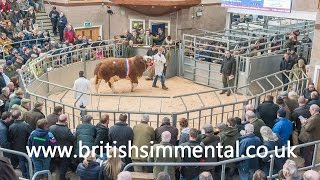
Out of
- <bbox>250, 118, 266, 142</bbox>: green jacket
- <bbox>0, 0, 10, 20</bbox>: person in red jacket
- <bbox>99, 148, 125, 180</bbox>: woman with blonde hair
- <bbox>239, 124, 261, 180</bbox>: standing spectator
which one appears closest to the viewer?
<bbox>99, 148, 125, 180</bbox>: woman with blonde hair

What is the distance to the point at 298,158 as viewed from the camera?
9234 mm

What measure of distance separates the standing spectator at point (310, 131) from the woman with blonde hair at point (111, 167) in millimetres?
3964

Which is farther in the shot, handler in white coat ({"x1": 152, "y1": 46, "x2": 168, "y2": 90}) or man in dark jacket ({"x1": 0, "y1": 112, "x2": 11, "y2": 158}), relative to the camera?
handler in white coat ({"x1": 152, "y1": 46, "x2": 168, "y2": 90})

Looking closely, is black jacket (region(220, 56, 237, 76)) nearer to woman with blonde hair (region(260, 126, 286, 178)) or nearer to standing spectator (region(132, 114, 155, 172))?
standing spectator (region(132, 114, 155, 172))

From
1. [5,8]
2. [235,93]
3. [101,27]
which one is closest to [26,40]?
[5,8]

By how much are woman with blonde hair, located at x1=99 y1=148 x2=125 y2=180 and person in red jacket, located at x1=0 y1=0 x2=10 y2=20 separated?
571 inches

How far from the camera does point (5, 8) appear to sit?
19.9 metres

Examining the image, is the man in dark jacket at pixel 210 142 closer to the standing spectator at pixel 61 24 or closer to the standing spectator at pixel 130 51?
the standing spectator at pixel 130 51

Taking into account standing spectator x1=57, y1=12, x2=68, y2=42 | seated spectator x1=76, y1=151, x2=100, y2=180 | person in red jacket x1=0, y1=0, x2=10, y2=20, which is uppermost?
person in red jacket x1=0, y1=0, x2=10, y2=20

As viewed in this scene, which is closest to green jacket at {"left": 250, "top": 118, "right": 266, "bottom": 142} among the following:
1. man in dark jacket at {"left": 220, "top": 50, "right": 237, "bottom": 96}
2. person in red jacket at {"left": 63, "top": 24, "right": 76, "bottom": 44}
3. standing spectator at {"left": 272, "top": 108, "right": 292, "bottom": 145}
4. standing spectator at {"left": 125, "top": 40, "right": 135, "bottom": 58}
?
standing spectator at {"left": 272, "top": 108, "right": 292, "bottom": 145}

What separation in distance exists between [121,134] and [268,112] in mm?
3338

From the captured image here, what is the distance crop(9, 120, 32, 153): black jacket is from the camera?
26.9 ft

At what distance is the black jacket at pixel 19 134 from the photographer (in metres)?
8.19

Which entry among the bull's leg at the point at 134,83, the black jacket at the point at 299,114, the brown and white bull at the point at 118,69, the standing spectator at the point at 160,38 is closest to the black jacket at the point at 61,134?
the black jacket at the point at 299,114
